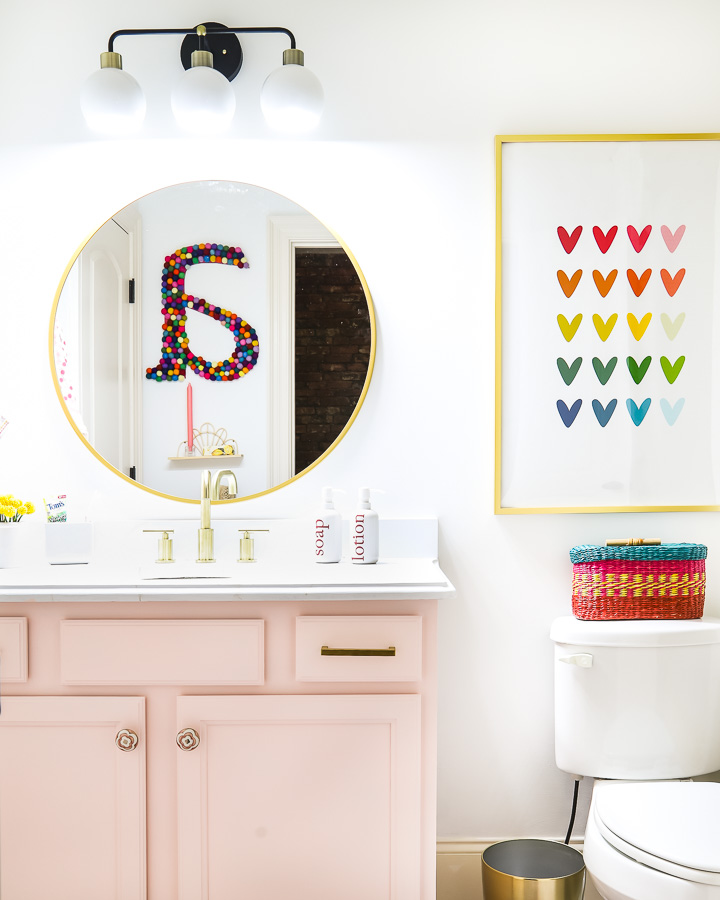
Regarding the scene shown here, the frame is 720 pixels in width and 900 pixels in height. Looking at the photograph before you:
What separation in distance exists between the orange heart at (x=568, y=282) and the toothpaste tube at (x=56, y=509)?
131 cm

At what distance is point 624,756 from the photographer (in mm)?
1723

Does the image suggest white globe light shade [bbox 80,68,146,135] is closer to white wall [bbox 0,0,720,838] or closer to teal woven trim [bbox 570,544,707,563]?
white wall [bbox 0,0,720,838]

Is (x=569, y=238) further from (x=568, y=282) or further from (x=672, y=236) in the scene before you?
(x=672, y=236)

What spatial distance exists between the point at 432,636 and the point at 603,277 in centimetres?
101

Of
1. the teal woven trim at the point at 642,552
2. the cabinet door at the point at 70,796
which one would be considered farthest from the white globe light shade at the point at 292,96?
the cabinet door at the point at 70,796

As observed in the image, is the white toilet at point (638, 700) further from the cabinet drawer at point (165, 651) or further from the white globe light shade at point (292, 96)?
the white globe light shade at point (292, 96)

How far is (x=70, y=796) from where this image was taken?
1.44 m

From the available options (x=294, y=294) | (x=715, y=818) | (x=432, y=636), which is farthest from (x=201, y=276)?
(x=715, y=818)

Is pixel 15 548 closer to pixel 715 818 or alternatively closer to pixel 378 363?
pixel 378 363

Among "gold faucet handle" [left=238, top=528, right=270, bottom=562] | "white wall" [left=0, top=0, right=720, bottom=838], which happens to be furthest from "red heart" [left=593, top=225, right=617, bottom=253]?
"gold faucet handle" [left=238, top=528, right=270, bottom=562]

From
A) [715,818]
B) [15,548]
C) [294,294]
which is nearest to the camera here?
[715,818]

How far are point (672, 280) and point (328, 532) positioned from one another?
3.44 ft

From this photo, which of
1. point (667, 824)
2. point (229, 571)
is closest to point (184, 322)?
point (229, 571)

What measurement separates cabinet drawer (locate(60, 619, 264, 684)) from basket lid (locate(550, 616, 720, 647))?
75 centimetres
